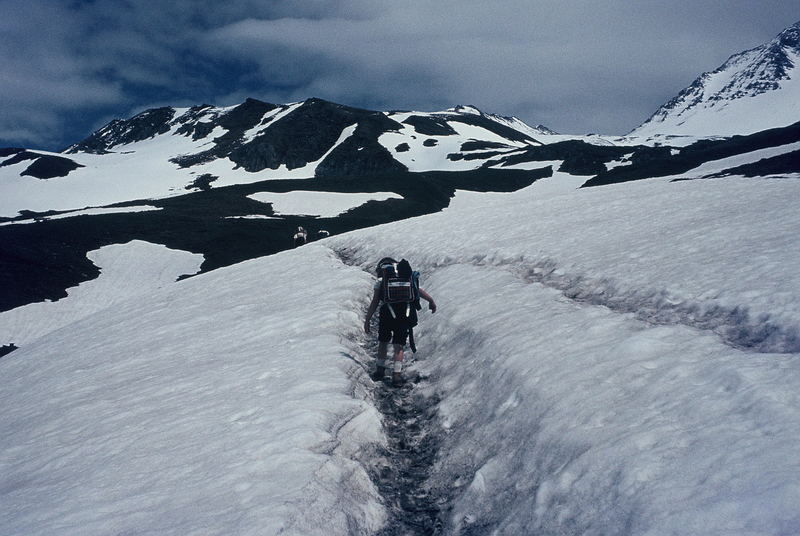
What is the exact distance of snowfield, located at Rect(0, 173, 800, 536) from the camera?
179 inches

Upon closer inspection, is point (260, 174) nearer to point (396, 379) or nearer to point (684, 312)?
point (396, 379)

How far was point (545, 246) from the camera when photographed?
1470 centimetres

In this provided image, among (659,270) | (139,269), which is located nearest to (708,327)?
(659,270)

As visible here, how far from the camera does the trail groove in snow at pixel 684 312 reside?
6.42 meters

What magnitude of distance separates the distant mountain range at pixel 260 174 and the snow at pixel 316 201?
292 millimetres

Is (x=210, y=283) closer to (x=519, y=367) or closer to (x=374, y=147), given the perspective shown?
(x=519, y=367)

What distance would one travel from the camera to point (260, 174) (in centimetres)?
10300

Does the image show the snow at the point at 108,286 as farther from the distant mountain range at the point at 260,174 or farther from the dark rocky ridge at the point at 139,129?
the dark rocky ridge at the point at 139,129

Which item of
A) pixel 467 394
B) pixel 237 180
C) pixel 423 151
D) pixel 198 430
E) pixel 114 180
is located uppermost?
pixel 114 180

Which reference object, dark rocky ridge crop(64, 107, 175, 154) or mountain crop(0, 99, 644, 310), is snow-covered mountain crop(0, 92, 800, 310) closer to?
mountain crop(0, 99, 644, 310)

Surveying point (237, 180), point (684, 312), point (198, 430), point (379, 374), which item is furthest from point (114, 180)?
point (684, 312)

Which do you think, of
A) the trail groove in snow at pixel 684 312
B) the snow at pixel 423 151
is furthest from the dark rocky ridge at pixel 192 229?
the snow at pixel 423 151

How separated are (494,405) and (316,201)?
5400 centimetres

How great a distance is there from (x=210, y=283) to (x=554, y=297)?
1628 centimetres
